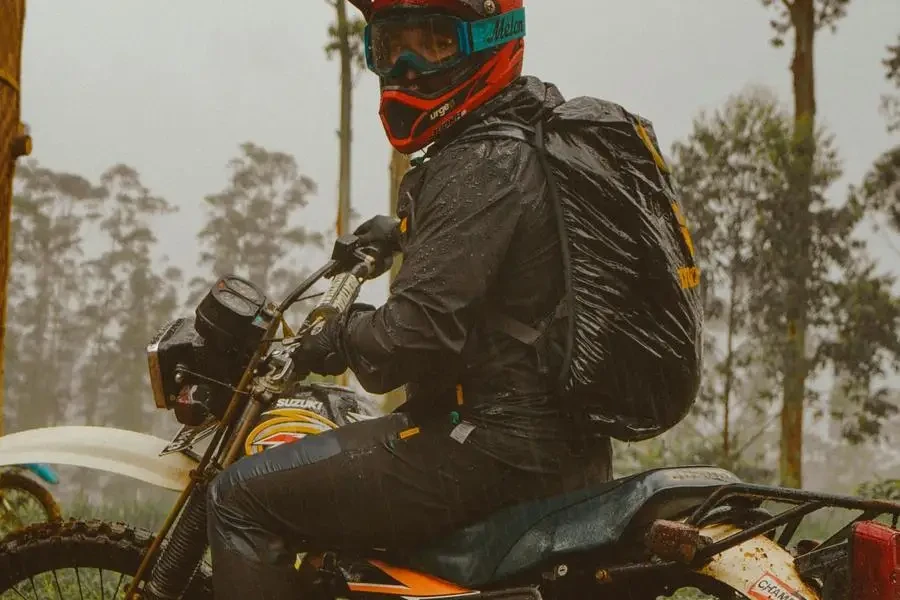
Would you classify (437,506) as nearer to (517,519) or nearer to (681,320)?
(517,519)

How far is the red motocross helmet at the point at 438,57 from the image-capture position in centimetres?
237

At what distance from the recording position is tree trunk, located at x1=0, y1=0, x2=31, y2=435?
14.9ft

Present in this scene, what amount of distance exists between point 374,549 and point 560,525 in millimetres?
525

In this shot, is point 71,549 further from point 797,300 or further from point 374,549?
point 797,300

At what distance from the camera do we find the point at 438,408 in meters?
2.23

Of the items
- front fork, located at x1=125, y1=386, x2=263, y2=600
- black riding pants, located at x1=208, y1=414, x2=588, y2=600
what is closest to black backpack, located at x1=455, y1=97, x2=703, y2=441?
black riding pants, located at x1=208, y1=414, x2=588, y2=600

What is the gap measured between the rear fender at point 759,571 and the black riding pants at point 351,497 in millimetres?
456

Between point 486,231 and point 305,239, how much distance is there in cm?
3748

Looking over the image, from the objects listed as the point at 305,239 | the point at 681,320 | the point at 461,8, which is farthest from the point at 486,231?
the point at 305,239

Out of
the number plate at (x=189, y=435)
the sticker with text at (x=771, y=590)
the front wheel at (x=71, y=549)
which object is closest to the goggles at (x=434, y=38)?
the number plate at (x=189, y=435)

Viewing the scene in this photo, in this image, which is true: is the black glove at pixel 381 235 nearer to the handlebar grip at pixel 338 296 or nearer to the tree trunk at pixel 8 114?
the handlebar grip at pixel 338 296

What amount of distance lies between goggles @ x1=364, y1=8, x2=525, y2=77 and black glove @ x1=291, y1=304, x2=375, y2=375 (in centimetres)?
71

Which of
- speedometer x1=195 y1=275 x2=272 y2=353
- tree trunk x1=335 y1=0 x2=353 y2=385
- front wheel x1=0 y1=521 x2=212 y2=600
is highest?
tree trunk x1=335 y1=0 x2=353 y2=385

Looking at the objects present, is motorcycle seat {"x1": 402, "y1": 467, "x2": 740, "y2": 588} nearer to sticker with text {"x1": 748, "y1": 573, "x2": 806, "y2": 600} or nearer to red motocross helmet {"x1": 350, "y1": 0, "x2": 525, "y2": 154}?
sticker with text {"x1": 748, "y1": 573, "x2": 806, "y2": 600}
